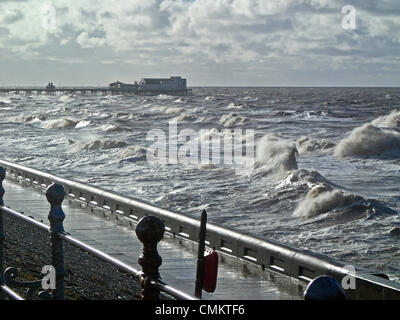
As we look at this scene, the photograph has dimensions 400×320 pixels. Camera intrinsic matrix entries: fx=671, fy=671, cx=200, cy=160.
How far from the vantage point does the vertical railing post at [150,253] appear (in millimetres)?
3131

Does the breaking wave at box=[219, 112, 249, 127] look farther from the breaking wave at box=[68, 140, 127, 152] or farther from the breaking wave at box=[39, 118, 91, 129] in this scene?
the breaking wave at box=[68, 140, 127, 152]

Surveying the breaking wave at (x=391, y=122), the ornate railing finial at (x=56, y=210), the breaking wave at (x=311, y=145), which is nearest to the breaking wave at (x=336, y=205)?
the ornate railing finial at (x=56, y=210)

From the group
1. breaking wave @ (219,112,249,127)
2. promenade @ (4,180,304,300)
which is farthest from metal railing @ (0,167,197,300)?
breaking wave @ (219,112,249,127)

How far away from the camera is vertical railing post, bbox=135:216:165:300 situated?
3.13 meters

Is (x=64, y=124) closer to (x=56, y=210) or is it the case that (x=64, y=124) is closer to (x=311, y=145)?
(x=311, y=145)

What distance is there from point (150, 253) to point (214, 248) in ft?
27.5

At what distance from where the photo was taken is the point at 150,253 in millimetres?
3180

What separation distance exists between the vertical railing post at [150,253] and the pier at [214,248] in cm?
467

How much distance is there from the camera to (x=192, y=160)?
115ft

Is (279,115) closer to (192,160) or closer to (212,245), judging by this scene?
(192,160)

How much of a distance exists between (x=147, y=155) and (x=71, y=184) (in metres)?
19.9

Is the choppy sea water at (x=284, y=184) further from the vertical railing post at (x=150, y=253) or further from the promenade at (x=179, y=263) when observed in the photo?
the vertical railing post at (x=150, y=253)

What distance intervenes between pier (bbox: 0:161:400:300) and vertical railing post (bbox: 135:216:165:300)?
15.3ft
